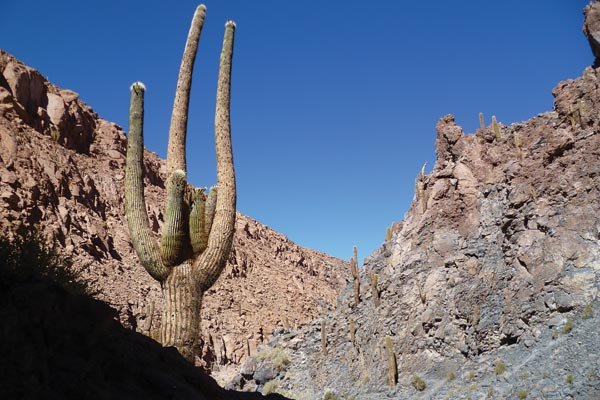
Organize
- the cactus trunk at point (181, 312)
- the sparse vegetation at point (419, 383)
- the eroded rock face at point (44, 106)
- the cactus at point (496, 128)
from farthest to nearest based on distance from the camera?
the eroded rock face at point (44, 106) → the cactus at point (496, 128) → the sparse vegetation at point (419, 383) → the cactus trunk at point (181, 312)

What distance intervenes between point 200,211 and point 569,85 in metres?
16.1

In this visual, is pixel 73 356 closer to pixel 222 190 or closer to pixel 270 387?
pixel 222 190

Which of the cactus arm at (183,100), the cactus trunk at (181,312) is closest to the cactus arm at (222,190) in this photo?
the cactus trunk at (181,312)

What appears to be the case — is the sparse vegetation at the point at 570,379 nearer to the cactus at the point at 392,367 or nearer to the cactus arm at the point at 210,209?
the cactus at the point at 392,367

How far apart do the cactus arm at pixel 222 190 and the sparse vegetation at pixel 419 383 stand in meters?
9.46

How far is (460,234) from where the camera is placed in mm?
21562

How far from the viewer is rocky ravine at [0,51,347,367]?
32.9m

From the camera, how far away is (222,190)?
1134cm

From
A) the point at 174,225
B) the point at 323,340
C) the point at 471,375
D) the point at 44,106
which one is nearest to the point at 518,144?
the point at 471,375

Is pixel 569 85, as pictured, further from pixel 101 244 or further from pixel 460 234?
pixel 101 244

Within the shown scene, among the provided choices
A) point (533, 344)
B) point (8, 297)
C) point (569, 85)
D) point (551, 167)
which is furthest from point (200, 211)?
point (569, 85)

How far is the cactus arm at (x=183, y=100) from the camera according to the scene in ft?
37.9

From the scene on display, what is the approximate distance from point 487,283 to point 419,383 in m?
4.06

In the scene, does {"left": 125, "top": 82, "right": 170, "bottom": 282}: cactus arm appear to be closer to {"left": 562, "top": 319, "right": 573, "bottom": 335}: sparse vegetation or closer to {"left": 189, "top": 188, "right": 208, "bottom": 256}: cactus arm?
{"left": 189, "top": 188, "right": 208, "bottom": 256}: cactus arm
